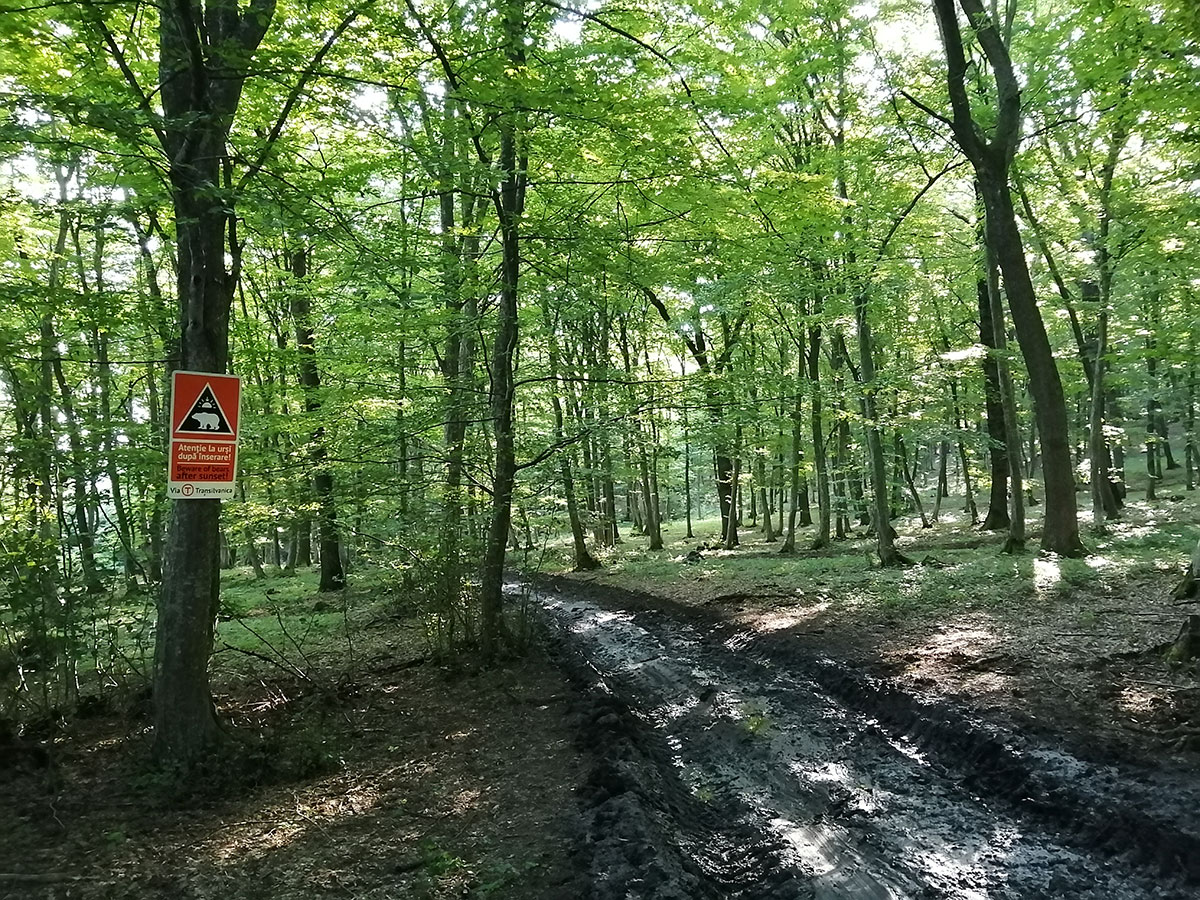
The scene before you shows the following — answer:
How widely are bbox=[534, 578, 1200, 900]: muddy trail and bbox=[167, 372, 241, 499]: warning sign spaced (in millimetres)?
3439

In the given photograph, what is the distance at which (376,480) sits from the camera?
8742 mm

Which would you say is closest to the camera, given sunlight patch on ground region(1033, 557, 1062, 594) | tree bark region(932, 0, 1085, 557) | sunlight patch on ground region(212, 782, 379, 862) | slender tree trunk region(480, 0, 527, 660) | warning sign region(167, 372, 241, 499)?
sunlight patch on ground region(212, 782, 379, 862)

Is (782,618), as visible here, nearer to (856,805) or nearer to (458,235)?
(856,805)

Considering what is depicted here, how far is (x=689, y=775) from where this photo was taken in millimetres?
5832

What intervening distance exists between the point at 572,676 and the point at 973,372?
14.0 meters

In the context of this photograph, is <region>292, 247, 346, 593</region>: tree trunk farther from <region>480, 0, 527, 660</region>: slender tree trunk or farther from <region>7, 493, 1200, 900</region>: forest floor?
<region>480, 0, 527, 660</region>: slender tree trunk

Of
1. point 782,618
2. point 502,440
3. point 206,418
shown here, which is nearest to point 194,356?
point 206,418

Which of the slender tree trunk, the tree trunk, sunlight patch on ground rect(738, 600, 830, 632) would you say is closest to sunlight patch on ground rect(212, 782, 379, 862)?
the slender tree trunk

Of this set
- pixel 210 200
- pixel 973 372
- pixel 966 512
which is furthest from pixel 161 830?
pixel 966 512

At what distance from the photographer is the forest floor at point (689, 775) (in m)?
4.14

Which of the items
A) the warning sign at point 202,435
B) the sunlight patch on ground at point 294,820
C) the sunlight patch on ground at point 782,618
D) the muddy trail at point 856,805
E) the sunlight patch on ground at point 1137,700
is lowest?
the muddy trail at point 856,805

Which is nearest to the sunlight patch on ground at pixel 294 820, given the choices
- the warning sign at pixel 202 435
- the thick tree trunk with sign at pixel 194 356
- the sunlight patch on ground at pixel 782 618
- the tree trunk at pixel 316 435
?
the thick tree trunk with sign at pixel 194 356

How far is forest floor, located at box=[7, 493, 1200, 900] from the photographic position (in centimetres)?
414

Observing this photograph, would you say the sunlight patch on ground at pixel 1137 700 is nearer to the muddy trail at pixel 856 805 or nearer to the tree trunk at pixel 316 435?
the muddy trail at pixel 856 805
